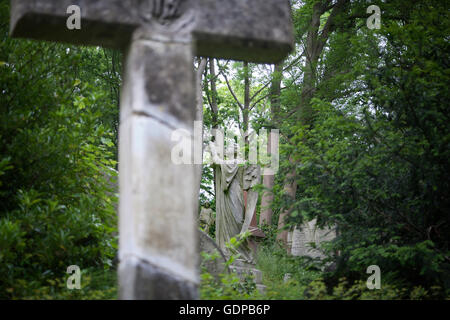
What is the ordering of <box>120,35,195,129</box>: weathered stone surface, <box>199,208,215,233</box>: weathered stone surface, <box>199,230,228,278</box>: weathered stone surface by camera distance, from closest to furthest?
<box>120,35,195,129</box>: weathered stone surface < <box>199,230,228,278</box>: weathered stone surface < <box>199,208,215,233</box>: weathered stone surface

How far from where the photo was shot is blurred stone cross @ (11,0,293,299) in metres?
2.22

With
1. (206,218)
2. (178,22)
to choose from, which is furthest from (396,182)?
(206,218)

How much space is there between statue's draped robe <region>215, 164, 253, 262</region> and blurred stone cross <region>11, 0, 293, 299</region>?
27.5 ft

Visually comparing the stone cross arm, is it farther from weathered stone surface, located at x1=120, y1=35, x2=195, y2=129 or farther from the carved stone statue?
the carved stone statue

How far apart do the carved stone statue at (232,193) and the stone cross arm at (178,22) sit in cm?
817

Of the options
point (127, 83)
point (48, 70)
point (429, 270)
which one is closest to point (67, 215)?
point (48, 70)

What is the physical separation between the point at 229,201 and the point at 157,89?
8948 millimetres

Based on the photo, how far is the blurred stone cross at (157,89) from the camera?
7.29 feet

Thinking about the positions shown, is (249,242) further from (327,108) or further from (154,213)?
(154,213)

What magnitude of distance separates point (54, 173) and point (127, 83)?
2488 millimetres

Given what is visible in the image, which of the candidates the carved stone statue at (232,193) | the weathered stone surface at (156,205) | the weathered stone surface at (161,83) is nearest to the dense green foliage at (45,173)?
the weathered stone surface at (156,205)

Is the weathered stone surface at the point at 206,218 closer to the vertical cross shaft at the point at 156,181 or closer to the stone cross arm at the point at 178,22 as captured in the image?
the stone cross arm at the point at 178,22

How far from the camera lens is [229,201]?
1117 cm

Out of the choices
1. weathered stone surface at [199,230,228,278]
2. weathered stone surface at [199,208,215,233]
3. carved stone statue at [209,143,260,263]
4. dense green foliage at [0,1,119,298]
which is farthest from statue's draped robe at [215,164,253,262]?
weathered stone surface at [199,208,215,233]
